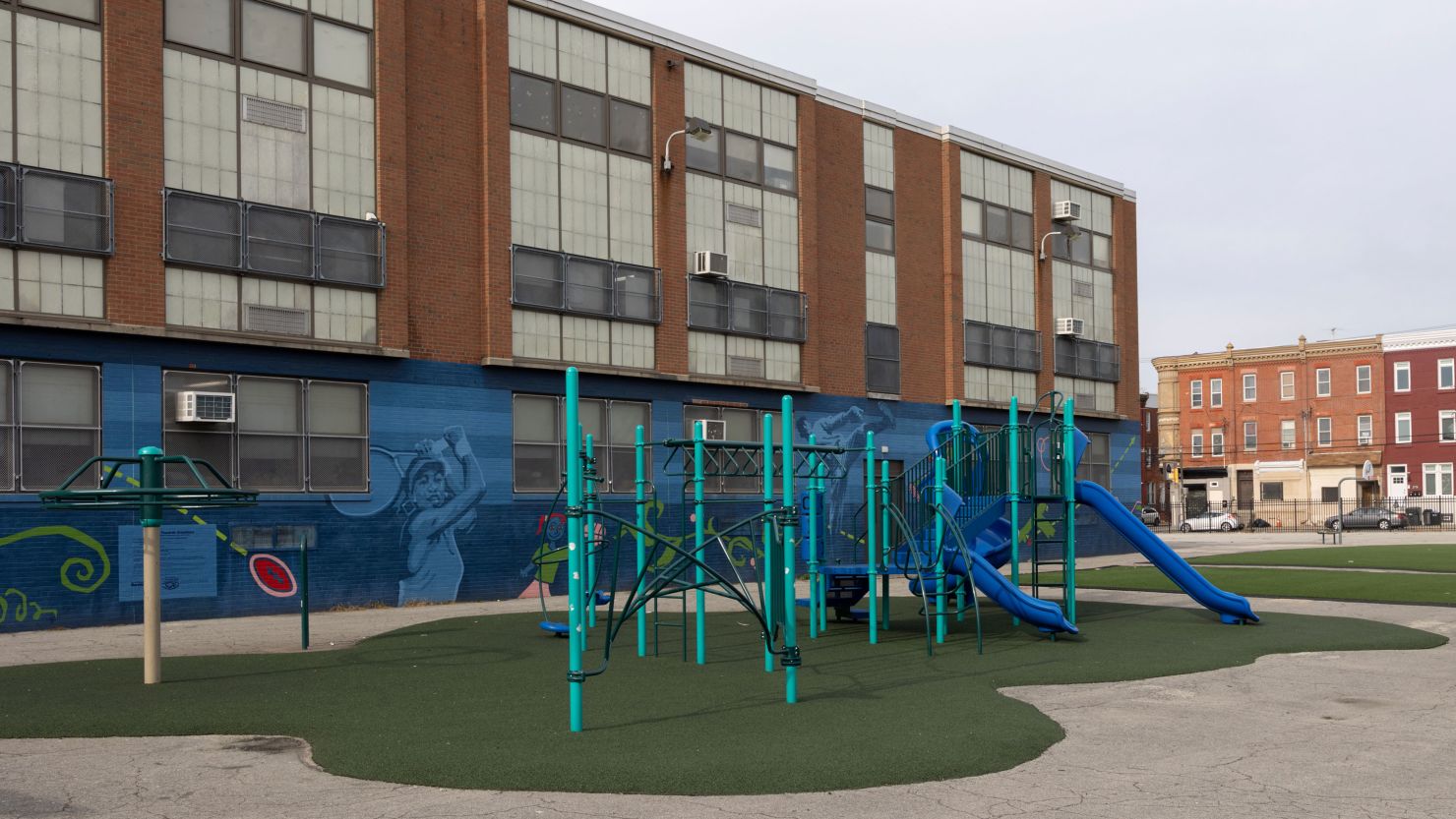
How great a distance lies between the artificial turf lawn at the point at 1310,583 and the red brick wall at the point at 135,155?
17928mm

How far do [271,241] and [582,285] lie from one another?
6697mm

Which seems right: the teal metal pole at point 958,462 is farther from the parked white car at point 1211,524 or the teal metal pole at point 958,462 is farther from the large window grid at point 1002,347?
the parked white car at point 1211,524

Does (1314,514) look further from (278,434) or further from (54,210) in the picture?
(54,210)

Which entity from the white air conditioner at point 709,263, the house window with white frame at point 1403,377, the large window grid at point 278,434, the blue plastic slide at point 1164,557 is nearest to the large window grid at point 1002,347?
the white air conditioner at point 709,263

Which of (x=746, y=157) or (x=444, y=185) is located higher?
(x=746, y=157)

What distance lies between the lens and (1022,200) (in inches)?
1503

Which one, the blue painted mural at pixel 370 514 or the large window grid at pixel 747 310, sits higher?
the large window grid at pixel 747 310

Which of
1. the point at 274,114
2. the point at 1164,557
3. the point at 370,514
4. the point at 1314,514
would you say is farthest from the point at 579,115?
the point at 1314,514

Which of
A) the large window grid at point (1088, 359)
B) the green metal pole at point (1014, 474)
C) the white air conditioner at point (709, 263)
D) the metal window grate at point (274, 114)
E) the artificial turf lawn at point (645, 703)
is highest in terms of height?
the metal window grate at point (274, 114)

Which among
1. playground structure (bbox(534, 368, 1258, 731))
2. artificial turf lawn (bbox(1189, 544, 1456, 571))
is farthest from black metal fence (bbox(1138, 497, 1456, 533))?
playground structure (bbox(534, 368, 1258, 731))

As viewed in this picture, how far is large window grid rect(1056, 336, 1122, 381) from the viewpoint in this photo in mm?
39125

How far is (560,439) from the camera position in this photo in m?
25.5

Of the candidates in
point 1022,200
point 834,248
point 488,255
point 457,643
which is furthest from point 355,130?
point 1022,200

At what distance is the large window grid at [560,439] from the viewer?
2505 centimetres
